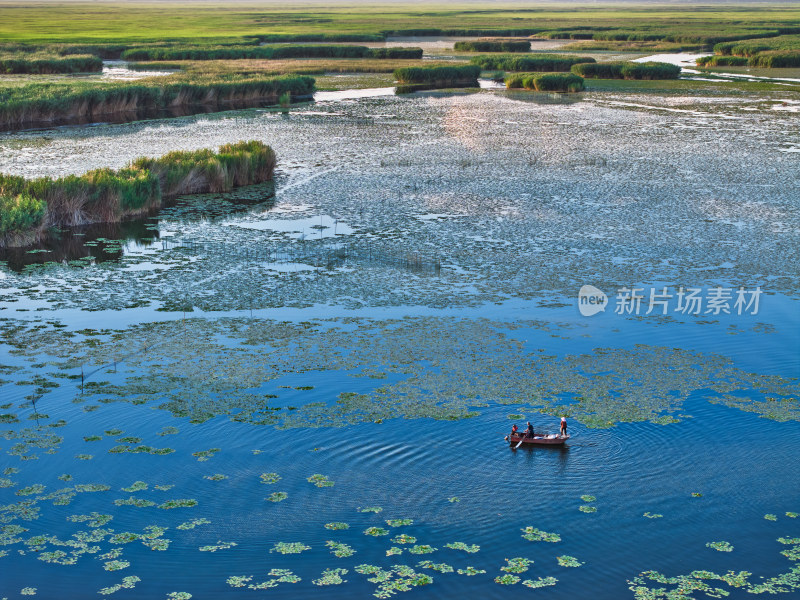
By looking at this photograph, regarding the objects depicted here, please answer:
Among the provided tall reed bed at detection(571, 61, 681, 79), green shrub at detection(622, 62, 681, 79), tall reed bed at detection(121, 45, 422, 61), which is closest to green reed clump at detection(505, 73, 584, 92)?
tall reed bed at detection(571, 61, 681, 79)

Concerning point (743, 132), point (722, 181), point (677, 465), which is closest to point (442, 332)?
point (677, 465)

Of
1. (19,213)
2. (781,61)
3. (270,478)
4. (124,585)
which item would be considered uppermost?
(781,61)

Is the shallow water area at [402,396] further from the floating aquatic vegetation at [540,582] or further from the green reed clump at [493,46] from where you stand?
the green reed clump at [493,46]

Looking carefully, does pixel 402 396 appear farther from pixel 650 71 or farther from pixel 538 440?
pixel 650 71

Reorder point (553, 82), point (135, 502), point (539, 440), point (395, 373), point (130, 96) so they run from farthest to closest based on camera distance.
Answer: point (553, 82)
point (130, 96)
point (395, 373)
point (539, 440)
point (135, 502)

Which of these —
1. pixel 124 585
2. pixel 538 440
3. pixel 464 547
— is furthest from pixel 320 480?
pixel 538 440

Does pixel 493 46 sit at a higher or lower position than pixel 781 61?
higher

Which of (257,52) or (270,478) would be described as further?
(257,52)
